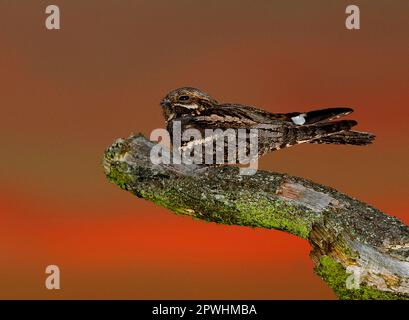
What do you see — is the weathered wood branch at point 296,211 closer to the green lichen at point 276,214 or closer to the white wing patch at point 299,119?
the green lichen at point 276,214

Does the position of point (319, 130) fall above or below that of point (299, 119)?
below

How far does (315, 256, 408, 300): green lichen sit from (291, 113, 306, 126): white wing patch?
1.54m

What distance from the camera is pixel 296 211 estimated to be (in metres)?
5.80

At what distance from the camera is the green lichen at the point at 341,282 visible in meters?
5.48

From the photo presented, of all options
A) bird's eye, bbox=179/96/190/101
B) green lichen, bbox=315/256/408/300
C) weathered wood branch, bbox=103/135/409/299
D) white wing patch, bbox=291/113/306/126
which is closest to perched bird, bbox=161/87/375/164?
white wing patch, bbox=291/113/306/126

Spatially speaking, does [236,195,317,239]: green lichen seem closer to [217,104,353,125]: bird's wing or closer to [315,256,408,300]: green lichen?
[315,256,408,300]: green lichen

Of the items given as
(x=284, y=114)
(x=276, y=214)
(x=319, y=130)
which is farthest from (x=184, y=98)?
(x=276, y=214)

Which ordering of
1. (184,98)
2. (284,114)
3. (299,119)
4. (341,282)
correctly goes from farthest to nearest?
(184,98) < (284,114) < (299,119) < (341,282)

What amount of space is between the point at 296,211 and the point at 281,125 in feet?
3.32

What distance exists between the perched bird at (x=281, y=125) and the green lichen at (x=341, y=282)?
1413 mm

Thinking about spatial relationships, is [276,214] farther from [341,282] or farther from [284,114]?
[284,114]

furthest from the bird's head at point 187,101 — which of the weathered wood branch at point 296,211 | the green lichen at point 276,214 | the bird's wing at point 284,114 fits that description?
the green lichen at point 276,214

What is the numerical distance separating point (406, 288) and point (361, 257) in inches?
21.1

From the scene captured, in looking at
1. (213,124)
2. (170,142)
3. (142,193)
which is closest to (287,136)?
(213,124)
